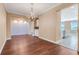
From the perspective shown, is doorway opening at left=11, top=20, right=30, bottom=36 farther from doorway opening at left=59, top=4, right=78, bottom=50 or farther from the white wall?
Result: doorway opening at left=59, top=4, right=78, bottom=50

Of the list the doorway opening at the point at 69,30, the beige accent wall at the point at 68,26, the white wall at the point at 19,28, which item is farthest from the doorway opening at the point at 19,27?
the doorway opening at the point at 69,30

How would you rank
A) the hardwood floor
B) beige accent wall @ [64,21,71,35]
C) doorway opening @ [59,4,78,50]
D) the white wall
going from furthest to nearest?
the white wall → beige accent wall @ [64,21,71,35] → doorway opening @ [59,4,78,50] → the hardwood floor

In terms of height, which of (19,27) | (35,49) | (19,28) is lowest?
(35,49)

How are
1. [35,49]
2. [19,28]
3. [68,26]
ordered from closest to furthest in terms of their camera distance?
[35,49], [68,26], [19,28]

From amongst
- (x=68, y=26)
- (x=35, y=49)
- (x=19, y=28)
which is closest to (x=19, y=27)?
(x=19, y=28)

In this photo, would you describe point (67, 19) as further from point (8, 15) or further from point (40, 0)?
point (40, 0)

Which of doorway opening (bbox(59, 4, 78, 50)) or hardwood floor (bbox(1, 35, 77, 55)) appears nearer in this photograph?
hardwood floor (bbox(1, 35, 77, 55))

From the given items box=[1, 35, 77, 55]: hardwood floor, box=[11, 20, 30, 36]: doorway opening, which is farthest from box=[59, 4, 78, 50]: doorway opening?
box=[11, 20, 30, 36]: doorway opening

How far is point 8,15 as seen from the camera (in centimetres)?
568

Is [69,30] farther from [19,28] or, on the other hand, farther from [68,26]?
[19,28]

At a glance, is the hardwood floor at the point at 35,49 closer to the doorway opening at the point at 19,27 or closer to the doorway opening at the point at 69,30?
the doorway opening at the point at 69,30

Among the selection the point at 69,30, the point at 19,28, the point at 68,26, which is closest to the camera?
the point at 69,30
